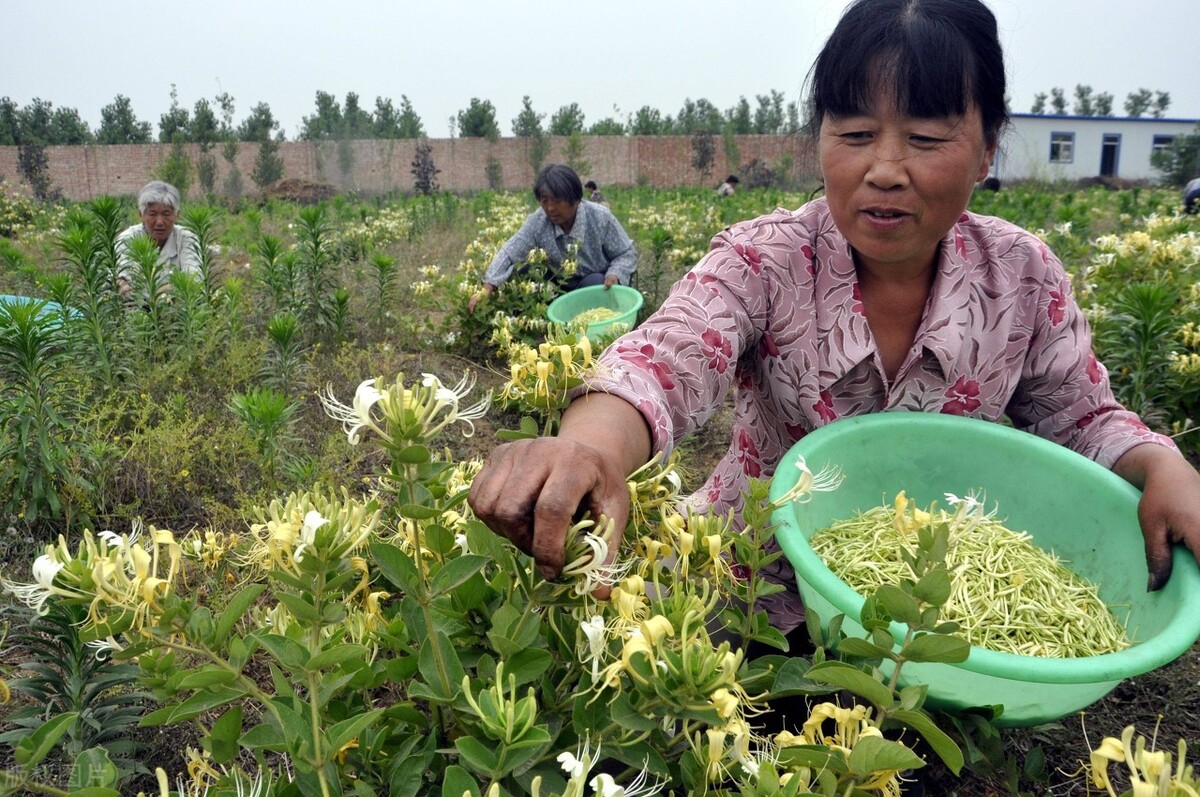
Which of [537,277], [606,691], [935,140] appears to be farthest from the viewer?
[537,277]

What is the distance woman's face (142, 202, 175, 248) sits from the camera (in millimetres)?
5191

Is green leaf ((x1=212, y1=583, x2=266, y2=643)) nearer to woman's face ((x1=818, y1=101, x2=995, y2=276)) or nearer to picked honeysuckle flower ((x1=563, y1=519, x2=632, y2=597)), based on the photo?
picked honeysuckle flower ((x1=563, y1=519, x2=632, y2=597))

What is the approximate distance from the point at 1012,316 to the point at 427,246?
361 inches

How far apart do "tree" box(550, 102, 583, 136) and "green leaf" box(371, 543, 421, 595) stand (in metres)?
35.5

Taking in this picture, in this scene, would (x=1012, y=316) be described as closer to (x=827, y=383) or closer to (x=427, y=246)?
(x=827, y=383)

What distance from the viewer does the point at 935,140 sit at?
1.38 metres

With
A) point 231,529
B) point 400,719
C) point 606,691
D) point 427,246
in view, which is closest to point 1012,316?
point 606,691

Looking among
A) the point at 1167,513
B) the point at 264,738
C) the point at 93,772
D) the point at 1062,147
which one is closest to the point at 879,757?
the point at 264,738

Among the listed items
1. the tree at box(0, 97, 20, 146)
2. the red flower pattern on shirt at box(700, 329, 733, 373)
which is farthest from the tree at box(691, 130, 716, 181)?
the red flower pattern on shirt at box(700, 329, 733, 373)

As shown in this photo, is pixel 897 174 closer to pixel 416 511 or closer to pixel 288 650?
pixel 416 511

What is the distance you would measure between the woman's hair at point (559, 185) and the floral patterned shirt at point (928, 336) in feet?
12.6

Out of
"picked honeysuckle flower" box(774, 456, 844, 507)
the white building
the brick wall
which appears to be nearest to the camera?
"picked honeysuckle flower" box(774, 456, 844, 507)

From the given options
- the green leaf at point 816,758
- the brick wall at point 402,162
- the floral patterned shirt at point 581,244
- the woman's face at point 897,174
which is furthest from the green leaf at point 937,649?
the brick wall at point 402,162

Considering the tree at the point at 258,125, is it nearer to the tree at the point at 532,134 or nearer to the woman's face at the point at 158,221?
the tree at the point at 532,134
